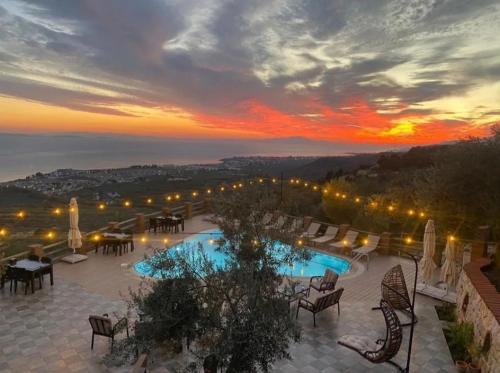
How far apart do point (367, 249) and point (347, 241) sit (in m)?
1.28

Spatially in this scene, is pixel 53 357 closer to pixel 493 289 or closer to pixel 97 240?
pixel 97 240

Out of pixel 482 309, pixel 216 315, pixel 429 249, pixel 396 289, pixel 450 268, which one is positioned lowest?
pixel 396 289

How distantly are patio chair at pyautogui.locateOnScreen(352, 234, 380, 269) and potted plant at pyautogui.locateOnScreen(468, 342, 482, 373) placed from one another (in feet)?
23.0

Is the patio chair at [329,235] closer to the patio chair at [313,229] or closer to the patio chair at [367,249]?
the patio chair at [313,229]

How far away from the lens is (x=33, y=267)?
10711 millimetres

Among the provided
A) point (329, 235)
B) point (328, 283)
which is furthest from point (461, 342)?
point (329, 235)

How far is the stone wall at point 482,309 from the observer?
6445 mm

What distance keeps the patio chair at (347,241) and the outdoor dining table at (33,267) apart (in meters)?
11.1

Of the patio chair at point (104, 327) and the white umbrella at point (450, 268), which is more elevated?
the white umbrella at point (450, 268)

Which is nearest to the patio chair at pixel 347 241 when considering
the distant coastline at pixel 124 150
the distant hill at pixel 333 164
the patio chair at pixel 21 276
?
the patio chair at pixel 21 276

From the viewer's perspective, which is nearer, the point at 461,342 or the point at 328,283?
the point at 461,342

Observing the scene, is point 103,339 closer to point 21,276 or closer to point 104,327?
point 104,327

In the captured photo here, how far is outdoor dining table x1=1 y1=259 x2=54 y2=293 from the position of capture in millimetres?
10535

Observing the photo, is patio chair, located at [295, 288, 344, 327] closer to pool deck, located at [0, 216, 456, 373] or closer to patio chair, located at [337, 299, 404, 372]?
pool deck, located at [0, 216, 456, 373]
